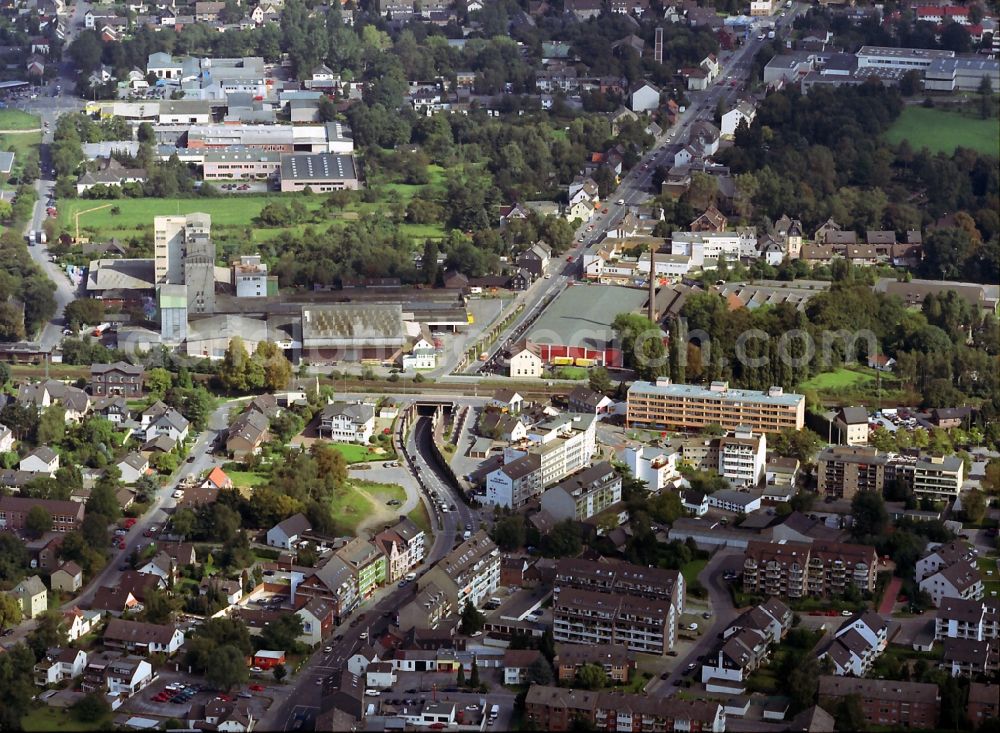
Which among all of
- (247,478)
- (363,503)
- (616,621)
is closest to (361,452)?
(247,478)

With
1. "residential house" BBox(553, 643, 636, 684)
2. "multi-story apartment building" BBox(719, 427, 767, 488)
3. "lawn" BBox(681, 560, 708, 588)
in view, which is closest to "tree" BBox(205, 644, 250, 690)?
"residential house" BBox(553, 643, 636, 684)

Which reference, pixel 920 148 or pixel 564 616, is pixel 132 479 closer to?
pixel 564 616

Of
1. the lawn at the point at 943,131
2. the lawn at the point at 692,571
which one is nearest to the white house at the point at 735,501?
the lawn at the point at 692,571

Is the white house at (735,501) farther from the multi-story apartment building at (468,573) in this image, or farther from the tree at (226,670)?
the tree at (226,670)

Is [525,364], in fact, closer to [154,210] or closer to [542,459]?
[542,459]

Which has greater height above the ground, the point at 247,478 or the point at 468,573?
the point at 468,573

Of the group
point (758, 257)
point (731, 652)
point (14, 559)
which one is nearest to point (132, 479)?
point (14, 559)

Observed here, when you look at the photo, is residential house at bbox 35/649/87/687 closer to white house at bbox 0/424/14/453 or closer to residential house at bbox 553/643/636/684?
residential house at bbox 553/643/636/684
